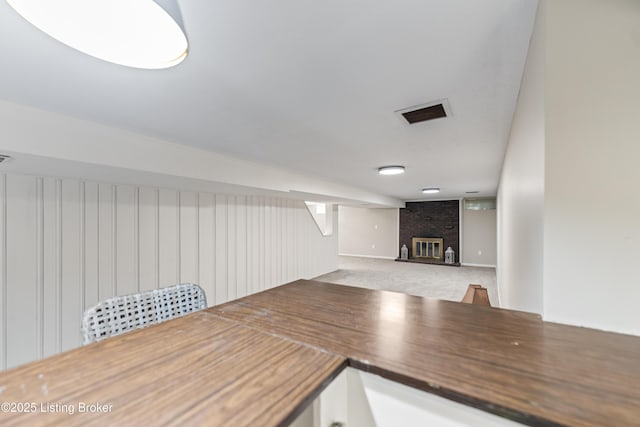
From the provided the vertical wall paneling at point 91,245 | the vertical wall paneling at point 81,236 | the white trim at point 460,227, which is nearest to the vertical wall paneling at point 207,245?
the vertical wall paneling at point 91,245

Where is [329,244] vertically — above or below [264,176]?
below

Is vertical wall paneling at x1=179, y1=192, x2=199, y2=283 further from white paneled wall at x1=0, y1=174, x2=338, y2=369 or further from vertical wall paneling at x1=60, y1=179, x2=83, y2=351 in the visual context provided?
vertical wall paneling at x1=60, y1=179, x2=83, y2=351

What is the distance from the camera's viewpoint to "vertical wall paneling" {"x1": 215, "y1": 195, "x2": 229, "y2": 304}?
14.1 ft

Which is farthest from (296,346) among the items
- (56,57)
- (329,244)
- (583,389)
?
(329,244)

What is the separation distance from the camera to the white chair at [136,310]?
103 cm

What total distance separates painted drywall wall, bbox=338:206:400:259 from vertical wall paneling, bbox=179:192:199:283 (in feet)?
23.3

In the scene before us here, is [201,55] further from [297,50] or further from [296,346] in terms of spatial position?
[296,346]

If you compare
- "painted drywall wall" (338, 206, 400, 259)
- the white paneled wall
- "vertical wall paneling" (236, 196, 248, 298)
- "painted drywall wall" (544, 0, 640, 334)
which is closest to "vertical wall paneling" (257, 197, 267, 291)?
the white paneled wall

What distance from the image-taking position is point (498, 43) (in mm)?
1137

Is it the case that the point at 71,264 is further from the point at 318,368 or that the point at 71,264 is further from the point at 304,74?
the point at 318,368

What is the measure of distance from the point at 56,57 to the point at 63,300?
2678mm

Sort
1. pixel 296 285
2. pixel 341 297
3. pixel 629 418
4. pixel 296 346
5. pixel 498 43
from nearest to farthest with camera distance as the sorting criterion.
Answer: pixel 629 418, pixel 296 346, pixel 498 43, pixel 341 297, pixel 296 285

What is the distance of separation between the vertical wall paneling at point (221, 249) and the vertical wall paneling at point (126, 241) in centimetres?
121

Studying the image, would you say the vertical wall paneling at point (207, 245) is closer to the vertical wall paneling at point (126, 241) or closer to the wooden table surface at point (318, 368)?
the vertical wall paneling at point (126, 241)
